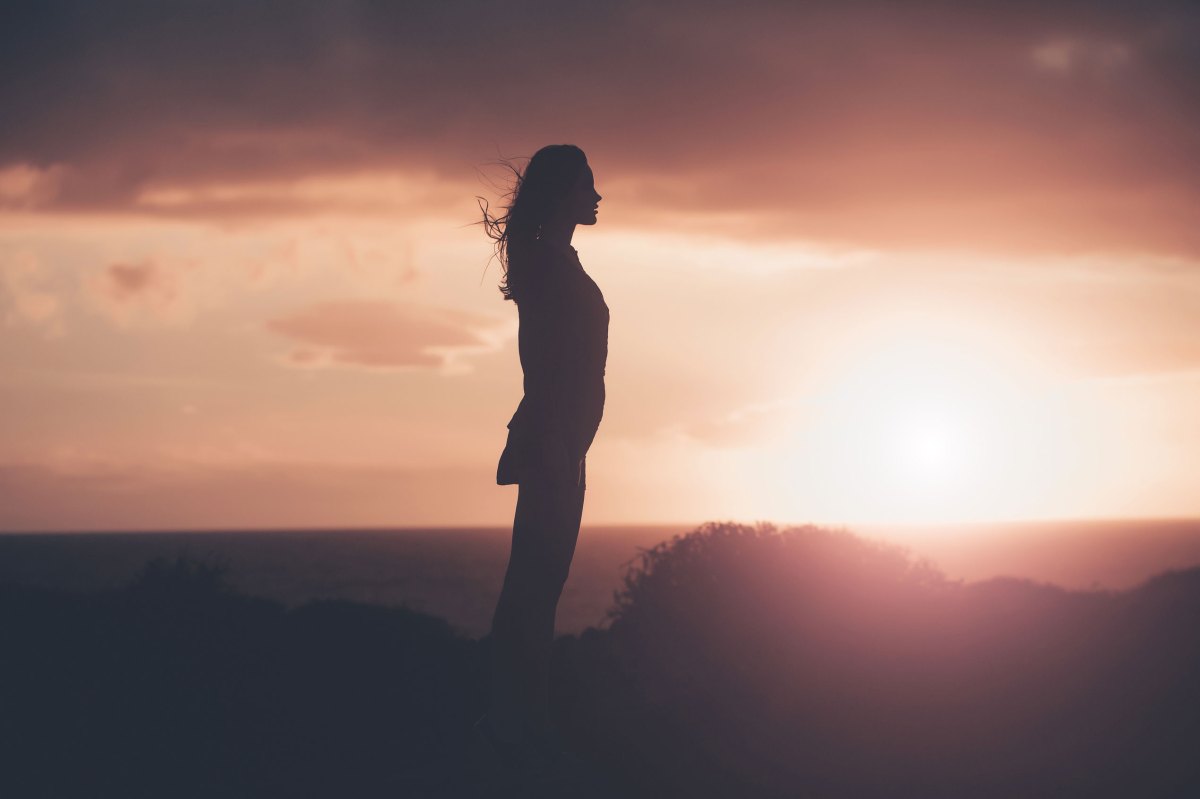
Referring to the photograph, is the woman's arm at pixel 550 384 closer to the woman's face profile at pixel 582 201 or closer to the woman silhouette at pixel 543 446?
the woman silhouette at pixel 543 446

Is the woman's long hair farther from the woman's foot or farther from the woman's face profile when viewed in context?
the woman's foot

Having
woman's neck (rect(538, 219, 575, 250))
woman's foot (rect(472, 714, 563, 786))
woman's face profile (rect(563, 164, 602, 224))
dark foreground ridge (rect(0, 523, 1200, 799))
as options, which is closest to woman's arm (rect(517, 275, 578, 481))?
woman's neck (rect(538, 219, 575, 250))

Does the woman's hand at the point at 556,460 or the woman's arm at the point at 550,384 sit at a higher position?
the woman's arm at the point at 550,384

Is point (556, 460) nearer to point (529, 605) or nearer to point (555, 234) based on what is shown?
point (529, 605)

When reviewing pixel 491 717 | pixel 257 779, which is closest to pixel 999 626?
pixel 491 717

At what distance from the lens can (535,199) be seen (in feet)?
25.3

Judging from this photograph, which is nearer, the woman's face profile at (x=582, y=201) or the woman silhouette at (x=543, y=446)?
the woman silhouette at (x=543, y=446)

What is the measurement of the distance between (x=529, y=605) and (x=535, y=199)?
2614 millimetres

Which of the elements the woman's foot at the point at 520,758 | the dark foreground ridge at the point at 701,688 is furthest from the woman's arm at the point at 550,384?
the dark foreground ridge at the point at 701,688

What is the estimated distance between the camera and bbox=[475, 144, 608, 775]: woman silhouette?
7.40m

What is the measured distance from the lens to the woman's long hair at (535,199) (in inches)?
301

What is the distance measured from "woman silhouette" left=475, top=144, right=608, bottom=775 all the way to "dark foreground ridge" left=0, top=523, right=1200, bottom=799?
0.71m

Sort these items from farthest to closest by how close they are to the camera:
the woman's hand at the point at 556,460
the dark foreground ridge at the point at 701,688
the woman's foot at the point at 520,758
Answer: the dark foreground ridge at the point at 701,688 < the woman's foot at the point at 520,758 < the woman's hand at the point at 556,460

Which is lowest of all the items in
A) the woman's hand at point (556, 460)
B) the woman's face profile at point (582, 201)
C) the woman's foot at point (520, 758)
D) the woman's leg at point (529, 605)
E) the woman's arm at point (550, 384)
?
the woman's foot at point (520, 758)
